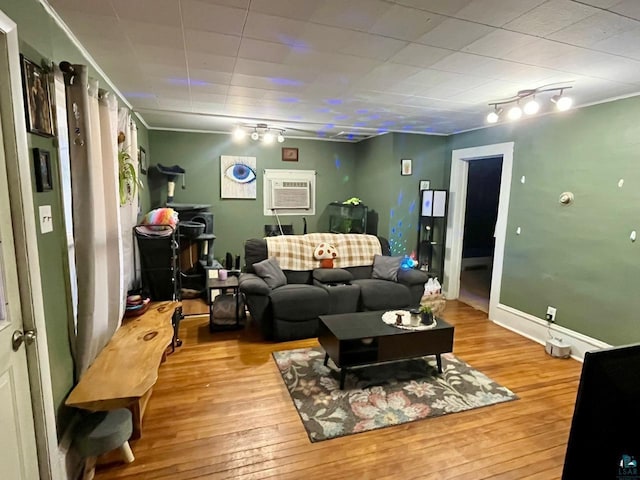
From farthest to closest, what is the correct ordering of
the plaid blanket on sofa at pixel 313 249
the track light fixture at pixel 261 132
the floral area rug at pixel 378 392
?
the track light fixture at pixel 261 132
the plaid blanket on sofa at pixel 313 249
the floral area rug at pixel 378 392

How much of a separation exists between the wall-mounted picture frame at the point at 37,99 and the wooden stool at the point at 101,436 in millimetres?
1527

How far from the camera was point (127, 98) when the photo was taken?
3.48m

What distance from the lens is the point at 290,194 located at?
5.86 meters

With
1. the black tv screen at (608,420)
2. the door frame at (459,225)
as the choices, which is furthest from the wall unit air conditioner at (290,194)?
the black tv screen at (608,420)

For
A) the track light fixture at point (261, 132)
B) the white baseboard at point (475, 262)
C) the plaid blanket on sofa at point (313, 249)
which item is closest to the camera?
the plaid blanket on sofa at point (313, 249)

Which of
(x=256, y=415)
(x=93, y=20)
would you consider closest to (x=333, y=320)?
(x=256, y=415)

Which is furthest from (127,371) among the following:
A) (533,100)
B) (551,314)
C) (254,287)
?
(551,314)

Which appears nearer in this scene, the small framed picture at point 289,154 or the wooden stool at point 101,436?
the wooden stool at point 101,436

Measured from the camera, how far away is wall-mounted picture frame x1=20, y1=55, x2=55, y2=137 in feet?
4.86

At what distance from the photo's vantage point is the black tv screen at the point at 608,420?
0.63m

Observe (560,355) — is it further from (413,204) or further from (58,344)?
(58,344)

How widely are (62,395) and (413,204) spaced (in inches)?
180

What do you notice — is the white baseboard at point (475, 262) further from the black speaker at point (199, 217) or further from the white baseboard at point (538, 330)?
the black speaker at point (199, 217)

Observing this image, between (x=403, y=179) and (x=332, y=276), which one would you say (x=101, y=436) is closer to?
(x=332, y=276)
